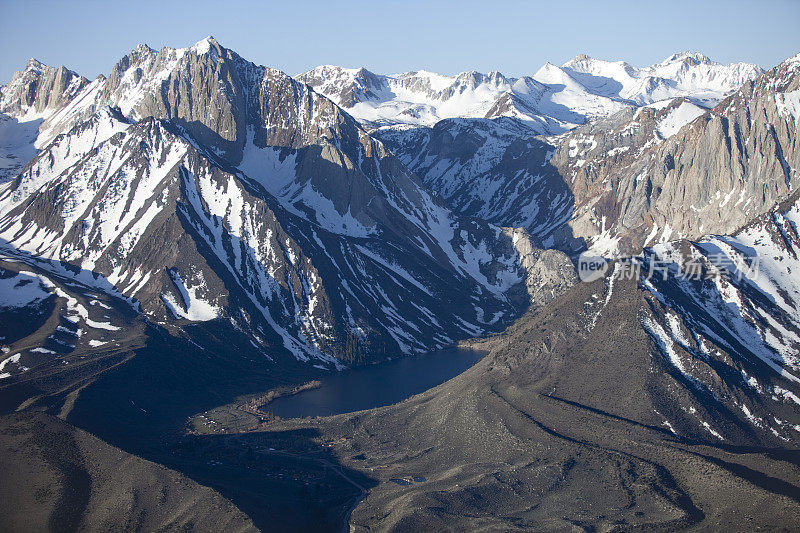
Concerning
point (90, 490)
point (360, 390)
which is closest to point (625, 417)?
point (360, 390)

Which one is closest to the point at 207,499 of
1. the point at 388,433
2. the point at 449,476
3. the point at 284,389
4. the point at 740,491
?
the point at 449,476

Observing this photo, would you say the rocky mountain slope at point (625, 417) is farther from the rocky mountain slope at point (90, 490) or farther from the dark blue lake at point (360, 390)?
the rocky mountain slope at point (90, 490)

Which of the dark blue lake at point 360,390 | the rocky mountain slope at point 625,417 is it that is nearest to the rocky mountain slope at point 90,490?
the rocky mountain slope at point 625,417

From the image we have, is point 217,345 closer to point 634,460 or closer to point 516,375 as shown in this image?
point 516,375

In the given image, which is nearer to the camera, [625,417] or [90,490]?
[90,490]

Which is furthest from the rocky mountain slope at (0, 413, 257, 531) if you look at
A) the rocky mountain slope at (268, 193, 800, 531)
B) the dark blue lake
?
the dark blue lake

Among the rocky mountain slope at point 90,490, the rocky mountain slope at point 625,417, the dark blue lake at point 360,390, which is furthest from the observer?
the dark blue lake at point 360,390

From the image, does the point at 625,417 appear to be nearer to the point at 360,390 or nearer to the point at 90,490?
the point at 360,390

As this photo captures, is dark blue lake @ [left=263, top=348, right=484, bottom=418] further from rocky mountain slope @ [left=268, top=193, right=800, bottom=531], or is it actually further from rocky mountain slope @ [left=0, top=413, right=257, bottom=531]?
rocky mountain slope @ [left=0, top=413, right=257, bottom=531]
